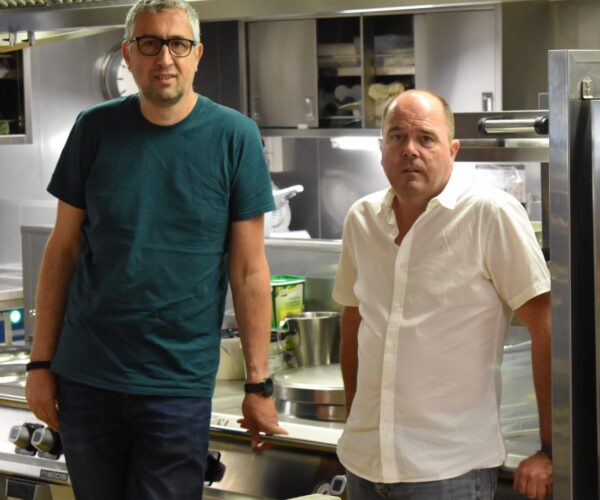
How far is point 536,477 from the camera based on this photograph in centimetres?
197

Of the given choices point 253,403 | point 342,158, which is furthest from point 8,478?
→ point 342,158

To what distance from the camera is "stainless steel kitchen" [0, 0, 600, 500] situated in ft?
6.31

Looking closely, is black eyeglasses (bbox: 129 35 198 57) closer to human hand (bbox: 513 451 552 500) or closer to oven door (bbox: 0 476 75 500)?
human hand (bbox: 513 451 552 500)

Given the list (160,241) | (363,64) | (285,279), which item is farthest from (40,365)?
(363,64)

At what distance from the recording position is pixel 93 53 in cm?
719

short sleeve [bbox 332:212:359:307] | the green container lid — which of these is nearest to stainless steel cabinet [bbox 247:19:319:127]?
the green container lid

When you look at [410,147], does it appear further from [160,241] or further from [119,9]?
[119,9]

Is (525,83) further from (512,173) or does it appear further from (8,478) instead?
(8,478)

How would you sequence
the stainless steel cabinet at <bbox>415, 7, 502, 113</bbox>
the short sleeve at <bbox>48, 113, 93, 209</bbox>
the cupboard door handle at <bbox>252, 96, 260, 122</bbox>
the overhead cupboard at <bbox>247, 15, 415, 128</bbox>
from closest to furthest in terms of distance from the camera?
the short sleeve at <bbox>48, 113, 93, 209</bbox>, the stainless steel cabinet at <bbox>415, 7, 502, 113</bbox>, the overhead cupboard at <bbox>247, 15, 415, 128</bbox>, the cupboard door handle at <bbox>252, 96, 260, 122</bbox>

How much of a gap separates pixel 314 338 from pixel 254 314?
25.6 inches

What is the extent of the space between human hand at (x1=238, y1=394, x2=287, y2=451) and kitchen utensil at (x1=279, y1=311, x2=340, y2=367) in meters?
0.56

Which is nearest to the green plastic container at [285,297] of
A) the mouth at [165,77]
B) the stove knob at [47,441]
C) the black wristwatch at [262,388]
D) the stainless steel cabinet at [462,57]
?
the stove knob at [47,441]

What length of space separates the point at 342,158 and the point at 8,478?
4607mm

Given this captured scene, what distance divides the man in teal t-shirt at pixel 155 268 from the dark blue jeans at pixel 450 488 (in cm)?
41
